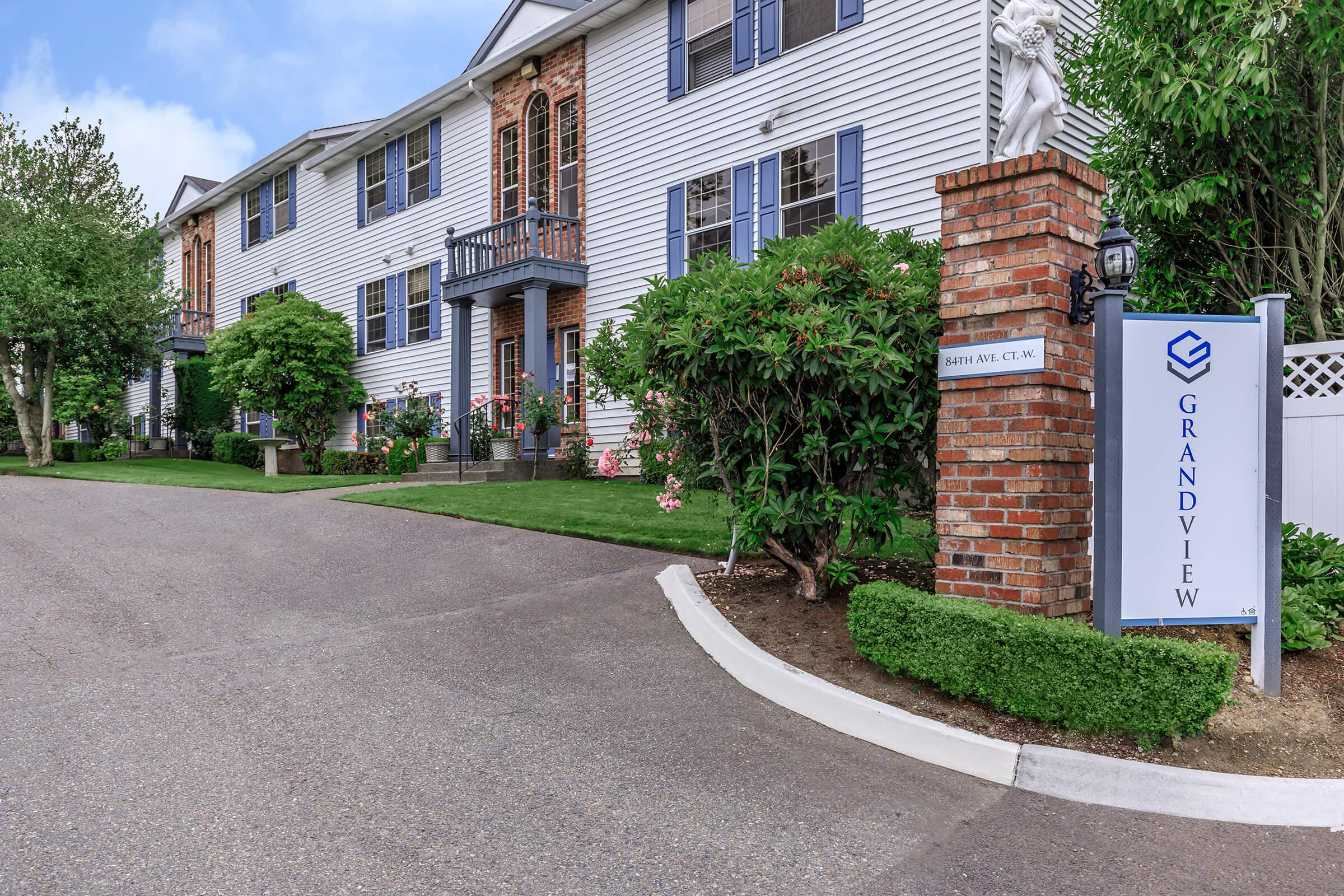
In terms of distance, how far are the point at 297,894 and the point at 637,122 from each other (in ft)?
43.9

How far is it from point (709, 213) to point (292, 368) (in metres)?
10.1

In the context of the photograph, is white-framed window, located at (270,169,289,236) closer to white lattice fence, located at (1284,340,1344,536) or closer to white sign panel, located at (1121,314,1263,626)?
white lattice fence, located at (1284,340,1344,536)

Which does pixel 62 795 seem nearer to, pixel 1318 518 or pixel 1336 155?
pixel 1318 518

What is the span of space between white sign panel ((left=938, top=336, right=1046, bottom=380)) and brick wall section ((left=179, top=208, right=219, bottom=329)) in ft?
82.5

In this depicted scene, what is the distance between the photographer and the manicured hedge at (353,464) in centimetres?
1769

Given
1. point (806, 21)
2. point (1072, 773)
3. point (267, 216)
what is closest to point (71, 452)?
point (267, 216)

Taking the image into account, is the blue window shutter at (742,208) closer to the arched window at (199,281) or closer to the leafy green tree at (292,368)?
the leafy green tree at (292,368)

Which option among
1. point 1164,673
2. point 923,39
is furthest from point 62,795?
point 923,39

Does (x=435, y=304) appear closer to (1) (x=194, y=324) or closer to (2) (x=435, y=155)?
(2) (x=435, y=155)

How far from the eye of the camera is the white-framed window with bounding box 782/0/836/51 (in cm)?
1187

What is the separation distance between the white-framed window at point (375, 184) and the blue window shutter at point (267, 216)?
451cm

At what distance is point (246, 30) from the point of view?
59469 mm

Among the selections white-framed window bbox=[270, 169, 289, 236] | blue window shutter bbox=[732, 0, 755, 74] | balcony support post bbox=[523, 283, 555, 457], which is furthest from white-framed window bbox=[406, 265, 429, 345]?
blue window shutter bbox=[732, 0, 755, 74]

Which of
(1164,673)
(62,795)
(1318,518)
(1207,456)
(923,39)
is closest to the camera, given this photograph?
(62,795)
